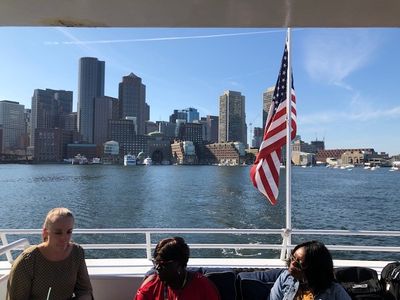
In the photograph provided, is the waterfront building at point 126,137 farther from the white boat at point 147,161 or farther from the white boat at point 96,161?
the white boat at point 96,161

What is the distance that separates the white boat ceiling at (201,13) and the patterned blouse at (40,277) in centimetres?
141

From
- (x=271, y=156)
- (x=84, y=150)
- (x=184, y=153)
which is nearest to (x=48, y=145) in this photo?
(x=84, y=150)

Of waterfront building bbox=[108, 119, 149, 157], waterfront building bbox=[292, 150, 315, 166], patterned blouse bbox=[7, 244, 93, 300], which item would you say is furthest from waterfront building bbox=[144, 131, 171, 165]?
patterned blouse bbox=[7, 244, 93, 300]

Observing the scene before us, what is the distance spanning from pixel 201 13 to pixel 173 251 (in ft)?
4.34

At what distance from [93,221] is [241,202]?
47.5 feet

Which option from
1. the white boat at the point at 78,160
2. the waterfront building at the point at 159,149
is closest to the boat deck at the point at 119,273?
the white boat at the point at 78,160

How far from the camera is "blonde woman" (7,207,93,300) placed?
98.8 inches

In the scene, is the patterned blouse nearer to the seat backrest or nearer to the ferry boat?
the seat backrest

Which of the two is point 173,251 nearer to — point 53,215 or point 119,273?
point 53,215

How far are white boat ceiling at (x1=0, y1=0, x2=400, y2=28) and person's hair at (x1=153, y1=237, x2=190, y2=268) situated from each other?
49.1 inches

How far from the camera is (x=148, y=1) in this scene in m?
1.93

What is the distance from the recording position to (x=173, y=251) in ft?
7.81

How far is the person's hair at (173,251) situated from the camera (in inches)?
93.4

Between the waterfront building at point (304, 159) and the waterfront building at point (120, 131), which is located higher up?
the waterfront building at point (120, 131)
